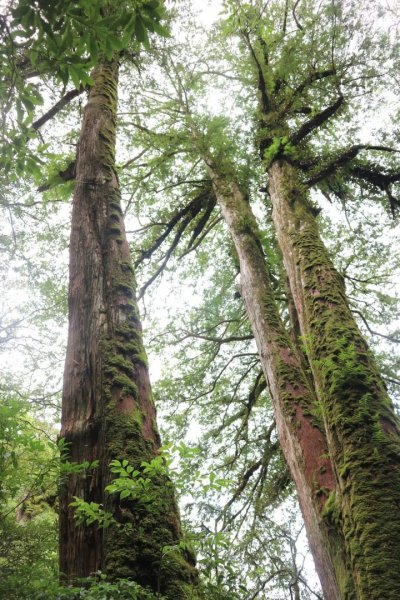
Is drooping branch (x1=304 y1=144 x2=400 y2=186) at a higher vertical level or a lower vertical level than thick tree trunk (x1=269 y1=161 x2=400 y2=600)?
higher

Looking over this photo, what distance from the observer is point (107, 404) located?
2.47 meters

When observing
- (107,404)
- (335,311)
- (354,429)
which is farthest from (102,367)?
(335,311)

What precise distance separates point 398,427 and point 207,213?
24.0 ft

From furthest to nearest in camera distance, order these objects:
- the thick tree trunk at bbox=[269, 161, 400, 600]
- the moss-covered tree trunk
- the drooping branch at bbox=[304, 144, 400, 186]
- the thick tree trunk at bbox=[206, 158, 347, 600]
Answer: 1. the drooping branch at bbox=[304, 144, 400, 186]
2. the thick tree trunk at bbox=[206, 158, 347, 600]
3. the thick tree trunk at bbox=[269, 161, 400, 600]
4. the moss-covered tree trunk

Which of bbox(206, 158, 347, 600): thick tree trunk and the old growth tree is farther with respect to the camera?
bbox(206, 158, 347, 600): thick tree trunk

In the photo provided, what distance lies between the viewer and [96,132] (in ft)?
14.2

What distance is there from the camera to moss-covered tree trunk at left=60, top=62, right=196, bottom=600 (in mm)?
1858

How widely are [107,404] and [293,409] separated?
276cm

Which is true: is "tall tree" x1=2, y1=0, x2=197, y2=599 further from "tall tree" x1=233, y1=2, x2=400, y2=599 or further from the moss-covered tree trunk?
"tall tree" x1=233, y1=2, x2=400, y2=599

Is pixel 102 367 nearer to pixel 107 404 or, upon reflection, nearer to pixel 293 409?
pixel 107 404

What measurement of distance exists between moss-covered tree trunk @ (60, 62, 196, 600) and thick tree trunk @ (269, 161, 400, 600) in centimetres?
96

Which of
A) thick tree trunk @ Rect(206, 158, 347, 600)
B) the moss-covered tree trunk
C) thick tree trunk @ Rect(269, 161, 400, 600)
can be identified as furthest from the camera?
thick tree trunk @ Rect(206, 158, 347, 600)

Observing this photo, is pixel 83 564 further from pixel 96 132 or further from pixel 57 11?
pixel 96 132

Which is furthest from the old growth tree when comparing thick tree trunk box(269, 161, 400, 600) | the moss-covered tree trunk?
the moss-covered tree trunk
